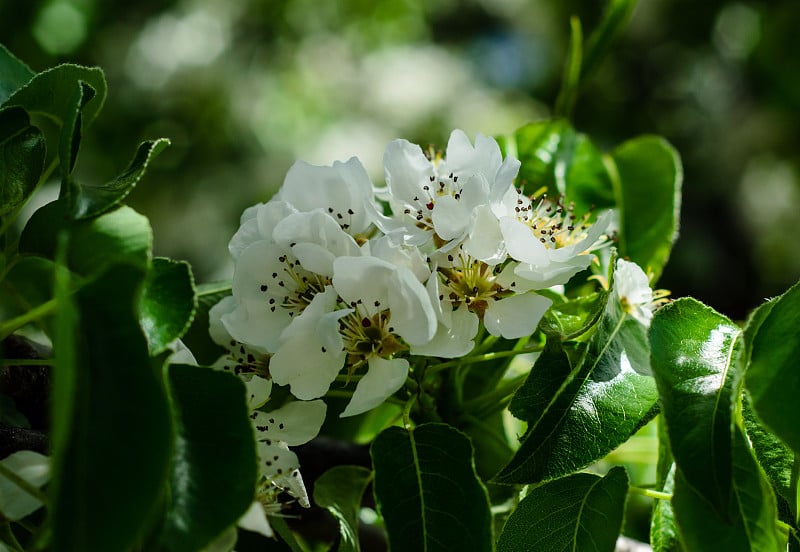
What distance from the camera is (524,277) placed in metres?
0.53

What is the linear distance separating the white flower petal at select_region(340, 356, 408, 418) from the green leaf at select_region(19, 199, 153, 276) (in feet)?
0.50

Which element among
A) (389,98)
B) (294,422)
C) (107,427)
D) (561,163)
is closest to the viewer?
(107,427)

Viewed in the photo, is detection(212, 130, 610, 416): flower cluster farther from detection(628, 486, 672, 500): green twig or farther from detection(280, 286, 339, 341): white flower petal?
detection(628, 486, 672, 500): green twig

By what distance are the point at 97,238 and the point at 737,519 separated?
353mm

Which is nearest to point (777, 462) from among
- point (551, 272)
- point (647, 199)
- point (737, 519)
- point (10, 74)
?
point (737, 519)

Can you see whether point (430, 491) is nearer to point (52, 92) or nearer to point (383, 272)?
point (383, 272)

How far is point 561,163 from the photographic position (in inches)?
30.9

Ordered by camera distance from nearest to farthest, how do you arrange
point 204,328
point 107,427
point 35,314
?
point 107,427 → point 35,314 → point 204,328

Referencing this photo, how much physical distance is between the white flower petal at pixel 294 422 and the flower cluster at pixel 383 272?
21mm

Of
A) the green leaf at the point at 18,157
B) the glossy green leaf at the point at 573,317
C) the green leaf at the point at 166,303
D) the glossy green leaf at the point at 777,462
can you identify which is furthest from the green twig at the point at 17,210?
the glossy green leaf at the point at 777,462

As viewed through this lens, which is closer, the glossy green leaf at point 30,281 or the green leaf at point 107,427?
the green leaf at point 107,427

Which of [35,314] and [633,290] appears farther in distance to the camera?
[633,290]

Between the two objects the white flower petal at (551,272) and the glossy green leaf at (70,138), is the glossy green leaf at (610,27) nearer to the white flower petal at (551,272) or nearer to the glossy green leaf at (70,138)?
the white flower petal at (551,272)

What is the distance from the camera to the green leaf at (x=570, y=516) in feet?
1.59
